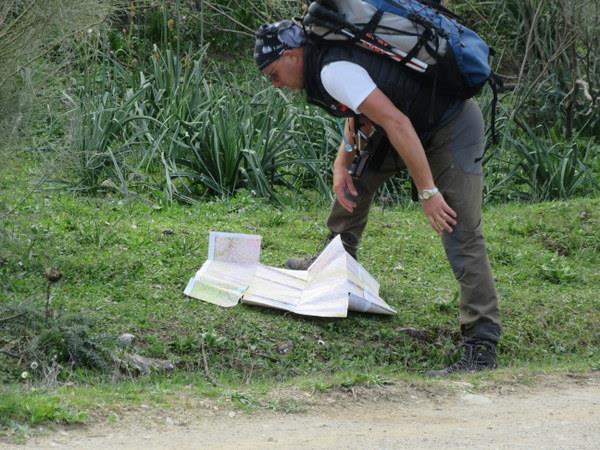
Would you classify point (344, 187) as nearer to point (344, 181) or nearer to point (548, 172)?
point (344, 181)

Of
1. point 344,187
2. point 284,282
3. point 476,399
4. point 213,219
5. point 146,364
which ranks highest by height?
point 344,187

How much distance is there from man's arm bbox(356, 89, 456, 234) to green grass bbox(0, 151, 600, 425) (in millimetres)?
848

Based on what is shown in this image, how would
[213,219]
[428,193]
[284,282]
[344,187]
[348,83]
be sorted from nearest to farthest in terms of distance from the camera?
[348,83]
[428,193]
[344,187]
[284,282]
[213,219]

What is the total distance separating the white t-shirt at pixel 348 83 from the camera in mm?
5168

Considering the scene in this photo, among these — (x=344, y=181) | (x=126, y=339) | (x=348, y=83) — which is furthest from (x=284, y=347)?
(x=348, y=83)

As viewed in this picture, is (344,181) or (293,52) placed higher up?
(293,52)

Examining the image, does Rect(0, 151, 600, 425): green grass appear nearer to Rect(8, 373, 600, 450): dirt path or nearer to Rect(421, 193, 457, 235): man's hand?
Rect(8, 373, 600, 450): dirt path

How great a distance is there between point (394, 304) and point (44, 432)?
2.72 meters

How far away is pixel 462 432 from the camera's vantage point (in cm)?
473

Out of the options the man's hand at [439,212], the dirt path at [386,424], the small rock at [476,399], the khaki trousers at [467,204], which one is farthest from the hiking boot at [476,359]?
the man's hand at [439,212]

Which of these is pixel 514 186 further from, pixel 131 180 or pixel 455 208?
pixel 455 208

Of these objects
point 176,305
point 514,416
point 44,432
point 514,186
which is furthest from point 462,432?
point 514,186

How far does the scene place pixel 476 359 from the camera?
5875mm

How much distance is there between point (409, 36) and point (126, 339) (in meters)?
2.00
